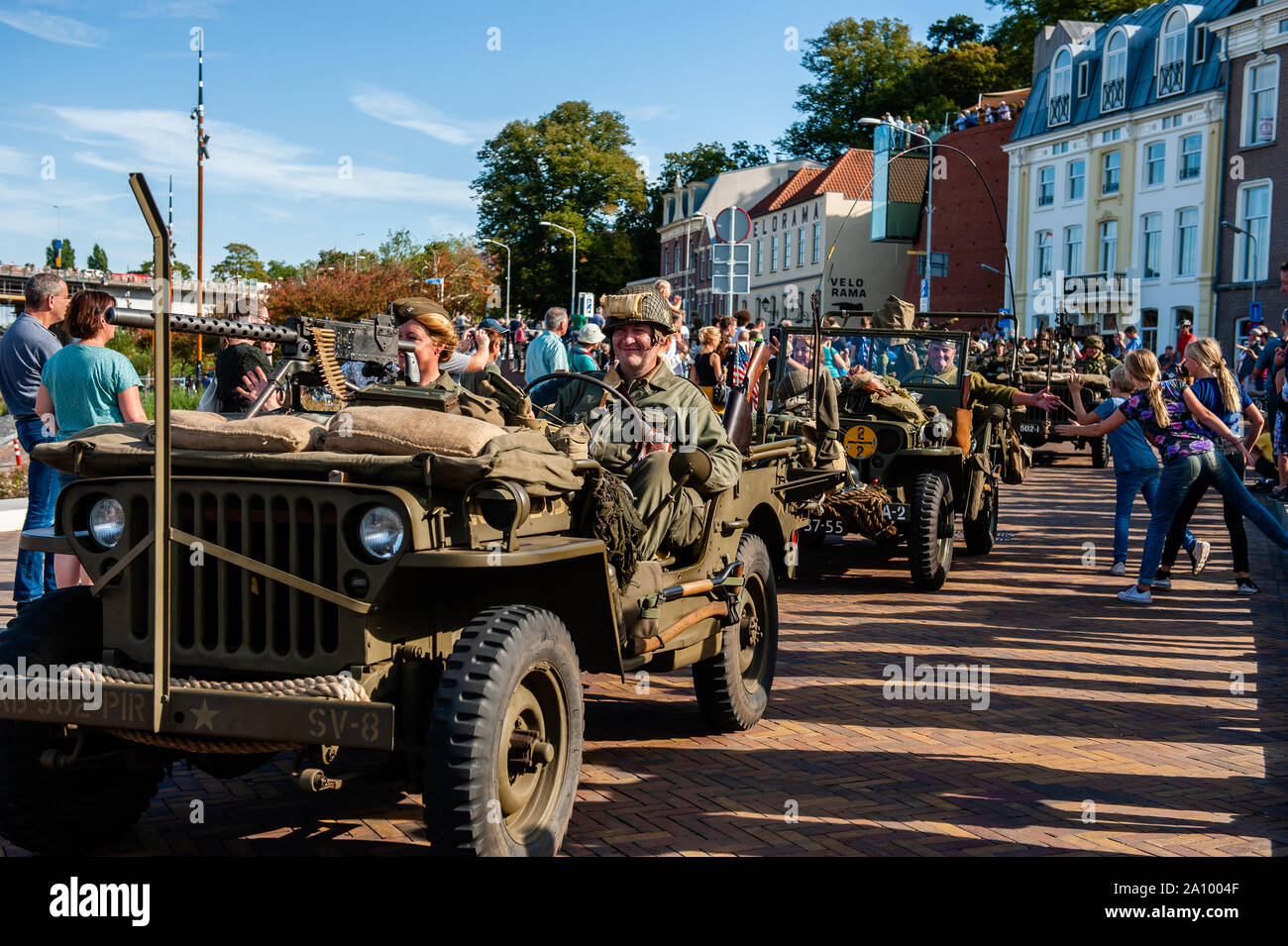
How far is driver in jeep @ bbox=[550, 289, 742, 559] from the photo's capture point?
16.7ft

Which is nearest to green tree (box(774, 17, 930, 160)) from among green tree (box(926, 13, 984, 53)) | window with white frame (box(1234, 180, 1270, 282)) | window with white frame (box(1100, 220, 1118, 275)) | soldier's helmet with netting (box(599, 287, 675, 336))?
green tree (box(926, 13, 984, 53))

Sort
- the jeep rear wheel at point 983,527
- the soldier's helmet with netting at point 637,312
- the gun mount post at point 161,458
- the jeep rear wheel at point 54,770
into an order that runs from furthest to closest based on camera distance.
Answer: the jeep rear wheel at point 983,527, the soldier's helmet with netting at point 637,312, the jeep rear wheel at point 54,770, the gun mount post at point 161,458

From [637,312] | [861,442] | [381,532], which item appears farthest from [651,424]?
[861,442]

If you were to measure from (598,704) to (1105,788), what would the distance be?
250cm

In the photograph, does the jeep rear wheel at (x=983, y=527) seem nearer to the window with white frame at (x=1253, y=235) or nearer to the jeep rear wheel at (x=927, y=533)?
the jeep rear wheel at (x=927, y=533)

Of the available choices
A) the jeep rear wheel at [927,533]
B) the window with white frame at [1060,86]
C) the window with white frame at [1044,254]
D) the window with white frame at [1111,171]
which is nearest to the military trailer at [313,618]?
the jeep rear wheel at [927,533]

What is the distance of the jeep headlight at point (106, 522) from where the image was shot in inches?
154

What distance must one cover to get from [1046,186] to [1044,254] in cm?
238

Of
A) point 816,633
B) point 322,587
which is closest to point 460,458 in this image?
point 322,587

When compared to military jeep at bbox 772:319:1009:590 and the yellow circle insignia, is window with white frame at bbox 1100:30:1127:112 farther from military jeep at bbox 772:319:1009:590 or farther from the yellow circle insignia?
the yellow circle insignia

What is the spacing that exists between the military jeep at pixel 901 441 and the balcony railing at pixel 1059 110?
36633 millimetres

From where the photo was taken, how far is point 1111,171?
41938 millimetres

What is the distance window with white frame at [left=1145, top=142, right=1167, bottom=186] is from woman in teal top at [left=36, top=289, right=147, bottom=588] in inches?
1507
